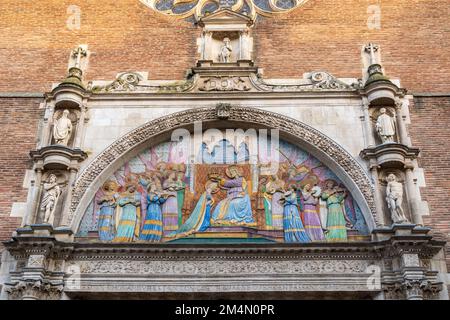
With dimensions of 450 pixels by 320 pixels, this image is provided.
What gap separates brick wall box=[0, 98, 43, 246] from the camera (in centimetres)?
1111

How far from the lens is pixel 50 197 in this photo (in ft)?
35.6

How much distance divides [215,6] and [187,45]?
58.3 inches

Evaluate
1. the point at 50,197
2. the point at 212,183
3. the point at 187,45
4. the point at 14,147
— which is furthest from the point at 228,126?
the point at 14,147

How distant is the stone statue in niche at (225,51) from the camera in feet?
42.0

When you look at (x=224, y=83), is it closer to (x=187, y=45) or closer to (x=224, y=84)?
(x=224, y=84)

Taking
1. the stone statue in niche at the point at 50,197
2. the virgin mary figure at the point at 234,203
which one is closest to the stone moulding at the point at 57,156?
the stone statue in niche at the point at 50,197

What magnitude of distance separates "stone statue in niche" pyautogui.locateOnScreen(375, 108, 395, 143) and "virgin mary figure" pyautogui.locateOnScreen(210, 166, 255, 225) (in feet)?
8.42

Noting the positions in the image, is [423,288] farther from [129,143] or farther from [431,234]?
[129,143]

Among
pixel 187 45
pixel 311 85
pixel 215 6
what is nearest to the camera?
pixel 311 85

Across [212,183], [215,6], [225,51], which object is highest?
[215,6]

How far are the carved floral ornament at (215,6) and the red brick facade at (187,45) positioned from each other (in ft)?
0.85

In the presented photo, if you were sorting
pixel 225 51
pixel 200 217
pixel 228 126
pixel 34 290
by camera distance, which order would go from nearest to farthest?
pixel 34 290, pixel 200 217, pixel 228 126, pixel 225 51

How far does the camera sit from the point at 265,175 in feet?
37.7

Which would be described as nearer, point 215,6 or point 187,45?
point 187,45
